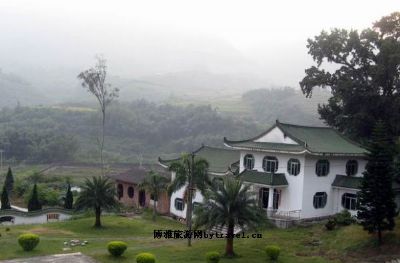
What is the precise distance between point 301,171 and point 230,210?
1070 centimetres

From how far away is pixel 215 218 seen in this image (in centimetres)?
2678

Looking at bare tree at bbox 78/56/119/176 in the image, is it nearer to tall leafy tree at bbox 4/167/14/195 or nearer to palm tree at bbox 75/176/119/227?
tall leafy tree at bbox 4/167/14/195

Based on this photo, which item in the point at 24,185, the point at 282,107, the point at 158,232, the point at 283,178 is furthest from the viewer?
the point at 282,107

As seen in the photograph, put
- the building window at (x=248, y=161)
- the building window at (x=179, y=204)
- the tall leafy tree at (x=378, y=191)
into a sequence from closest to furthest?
the tall leafy tree at (x=378, y=191), the building window at (x=248, y=161), the building window at (x=179, y=204)

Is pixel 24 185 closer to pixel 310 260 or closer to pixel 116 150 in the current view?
pixel 310 260

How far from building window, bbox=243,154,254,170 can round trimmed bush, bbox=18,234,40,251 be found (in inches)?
662

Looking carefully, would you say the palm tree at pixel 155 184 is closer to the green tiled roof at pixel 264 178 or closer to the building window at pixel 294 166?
the green tiled roof at pixel 264 178

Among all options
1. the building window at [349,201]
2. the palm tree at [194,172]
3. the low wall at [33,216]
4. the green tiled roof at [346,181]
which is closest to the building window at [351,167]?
the green tiled roof at [346,181]

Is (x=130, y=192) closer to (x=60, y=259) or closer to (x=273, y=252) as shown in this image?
(x=60, y=259)

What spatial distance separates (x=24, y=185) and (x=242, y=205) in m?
36.6

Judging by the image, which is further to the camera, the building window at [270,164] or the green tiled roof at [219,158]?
the green tiled roof at [219,158]

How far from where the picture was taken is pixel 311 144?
36.5m

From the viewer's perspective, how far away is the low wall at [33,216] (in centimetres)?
4081

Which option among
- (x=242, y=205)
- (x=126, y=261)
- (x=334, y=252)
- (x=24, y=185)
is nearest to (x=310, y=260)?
→ (x=334, y=252)
